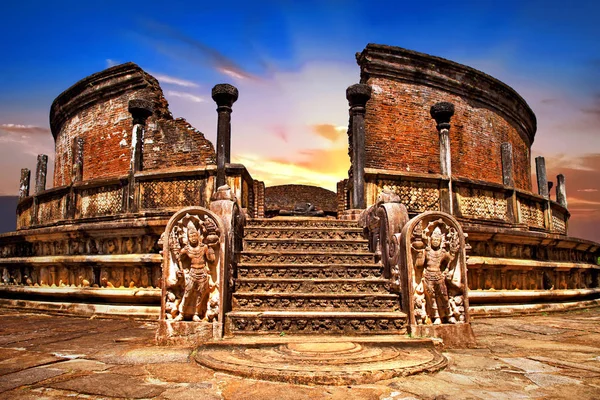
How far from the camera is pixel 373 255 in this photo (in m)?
5.28

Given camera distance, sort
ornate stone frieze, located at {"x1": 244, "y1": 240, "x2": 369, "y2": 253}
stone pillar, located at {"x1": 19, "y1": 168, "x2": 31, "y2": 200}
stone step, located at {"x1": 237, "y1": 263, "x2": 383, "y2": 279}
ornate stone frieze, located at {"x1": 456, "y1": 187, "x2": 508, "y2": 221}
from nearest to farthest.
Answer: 1. stone step, located at {"x1": 237, "y1": 263, "x2": 383, "y2": 279}
2. ornate stone frieze, located at {"x1": 244, "y1": 240, "x2": 369, "y2": 253}
3. ornate stone frieze, located at {"x1": 456, "y1": 187, "x2": 508, "y2": 221}
4. stone pillar, located at {"x1": 19, "y1": 168, "x2": 31, "y2": 200}

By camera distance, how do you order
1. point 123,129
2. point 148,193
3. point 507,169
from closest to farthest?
point 148,193 < point 507,169 < point 123,129

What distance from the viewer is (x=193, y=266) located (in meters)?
4.00

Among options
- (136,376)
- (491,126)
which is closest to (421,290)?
(136,376)

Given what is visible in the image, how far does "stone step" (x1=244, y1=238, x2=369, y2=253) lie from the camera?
5.56 metres

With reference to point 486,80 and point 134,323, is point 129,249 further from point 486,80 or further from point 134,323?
point 486,80

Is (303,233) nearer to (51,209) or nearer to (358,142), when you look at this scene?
(358,142)

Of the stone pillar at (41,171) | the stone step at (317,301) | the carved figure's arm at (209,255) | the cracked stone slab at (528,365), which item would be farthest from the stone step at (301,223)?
the stone pillar at (41,171)

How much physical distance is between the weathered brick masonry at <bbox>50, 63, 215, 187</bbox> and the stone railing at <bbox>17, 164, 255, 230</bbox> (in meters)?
5.52

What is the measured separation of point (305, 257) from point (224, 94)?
3.71m

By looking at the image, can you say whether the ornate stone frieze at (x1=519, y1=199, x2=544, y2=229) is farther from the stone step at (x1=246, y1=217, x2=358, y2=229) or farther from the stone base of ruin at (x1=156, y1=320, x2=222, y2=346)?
the stone base of ruin at (x1=156, y1=320, x2=222, y2=346)

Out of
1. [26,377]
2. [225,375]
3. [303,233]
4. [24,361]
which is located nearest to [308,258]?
[303,233]

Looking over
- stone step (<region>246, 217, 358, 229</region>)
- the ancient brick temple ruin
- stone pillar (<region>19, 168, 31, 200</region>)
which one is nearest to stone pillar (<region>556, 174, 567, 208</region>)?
the ancient brick temple ruin

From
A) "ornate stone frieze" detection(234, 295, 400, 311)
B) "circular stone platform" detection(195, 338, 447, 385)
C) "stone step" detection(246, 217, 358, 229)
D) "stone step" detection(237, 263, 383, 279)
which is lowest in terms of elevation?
"circular stone platform" detection(195, 338, 447, 385)
